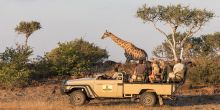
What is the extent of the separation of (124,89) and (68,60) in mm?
10036

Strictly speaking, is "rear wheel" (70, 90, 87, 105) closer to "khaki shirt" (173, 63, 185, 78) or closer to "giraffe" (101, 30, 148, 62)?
"khaki shirt" (173, 63, 185, 78)

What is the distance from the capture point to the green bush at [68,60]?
107ft

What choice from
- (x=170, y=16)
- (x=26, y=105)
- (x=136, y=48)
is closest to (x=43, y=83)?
(x=136, y=48)

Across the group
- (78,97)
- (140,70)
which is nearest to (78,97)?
(78,97)

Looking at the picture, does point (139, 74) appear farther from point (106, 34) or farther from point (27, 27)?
point (27, 27)

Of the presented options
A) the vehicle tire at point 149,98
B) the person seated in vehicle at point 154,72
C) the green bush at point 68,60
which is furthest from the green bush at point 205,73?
the vehicle tire at point 149,98

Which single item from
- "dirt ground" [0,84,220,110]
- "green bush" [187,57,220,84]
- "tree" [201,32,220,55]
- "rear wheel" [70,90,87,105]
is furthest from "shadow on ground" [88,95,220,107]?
"tree" [201,32,220,55]

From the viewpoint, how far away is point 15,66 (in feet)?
102

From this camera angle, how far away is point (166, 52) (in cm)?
5422

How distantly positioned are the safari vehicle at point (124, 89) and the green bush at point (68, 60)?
8968 millimetres

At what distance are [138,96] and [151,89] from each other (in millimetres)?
594

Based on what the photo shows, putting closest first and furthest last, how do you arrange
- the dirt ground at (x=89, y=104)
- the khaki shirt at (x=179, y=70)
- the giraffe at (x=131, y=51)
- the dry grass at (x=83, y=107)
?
the dry grass at (x=83, y=107), the dirt ground at (x=89, y=104), the khaki shirt at (x=179, y=70), the giraffe at (x=131, y=51)

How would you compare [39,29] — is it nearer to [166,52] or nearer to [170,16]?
[170,16]

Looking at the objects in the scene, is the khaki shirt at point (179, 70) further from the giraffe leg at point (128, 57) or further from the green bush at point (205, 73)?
the giraffe leg at point (128, 57)
